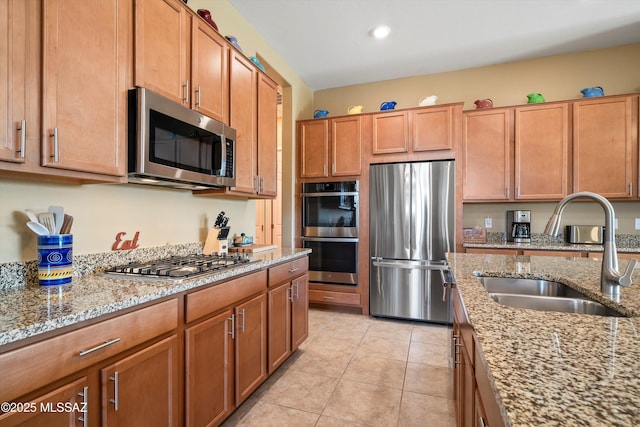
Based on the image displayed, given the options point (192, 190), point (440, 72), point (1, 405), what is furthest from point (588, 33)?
A: point (1, 405)

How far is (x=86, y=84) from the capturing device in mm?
1298

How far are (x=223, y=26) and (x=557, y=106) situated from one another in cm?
339

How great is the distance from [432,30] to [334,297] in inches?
119

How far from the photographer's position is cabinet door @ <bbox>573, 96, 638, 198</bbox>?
3059mm

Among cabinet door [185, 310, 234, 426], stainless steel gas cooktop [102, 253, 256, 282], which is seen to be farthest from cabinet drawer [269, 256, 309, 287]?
cabinet door [185, 310, 234, 426]

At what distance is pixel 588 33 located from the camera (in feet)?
10.1

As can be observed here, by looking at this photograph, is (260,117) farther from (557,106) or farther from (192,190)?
(557,106)

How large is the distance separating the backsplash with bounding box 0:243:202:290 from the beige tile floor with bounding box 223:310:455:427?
1.08 metres

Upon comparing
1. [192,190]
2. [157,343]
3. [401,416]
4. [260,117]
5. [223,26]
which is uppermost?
[223,26]

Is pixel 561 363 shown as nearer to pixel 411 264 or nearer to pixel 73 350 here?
pixel 73 350

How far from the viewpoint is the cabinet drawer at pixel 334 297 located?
3.63 meters

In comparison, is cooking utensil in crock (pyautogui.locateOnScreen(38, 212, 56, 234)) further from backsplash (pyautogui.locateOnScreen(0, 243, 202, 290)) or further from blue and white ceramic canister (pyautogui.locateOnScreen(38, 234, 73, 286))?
backsplash (pyautogui.locateOnScreen(0, 243, 202, 290))

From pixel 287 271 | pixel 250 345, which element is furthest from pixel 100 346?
pixel 287 271

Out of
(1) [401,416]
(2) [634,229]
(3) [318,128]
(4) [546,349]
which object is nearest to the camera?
(4) [546,349]
